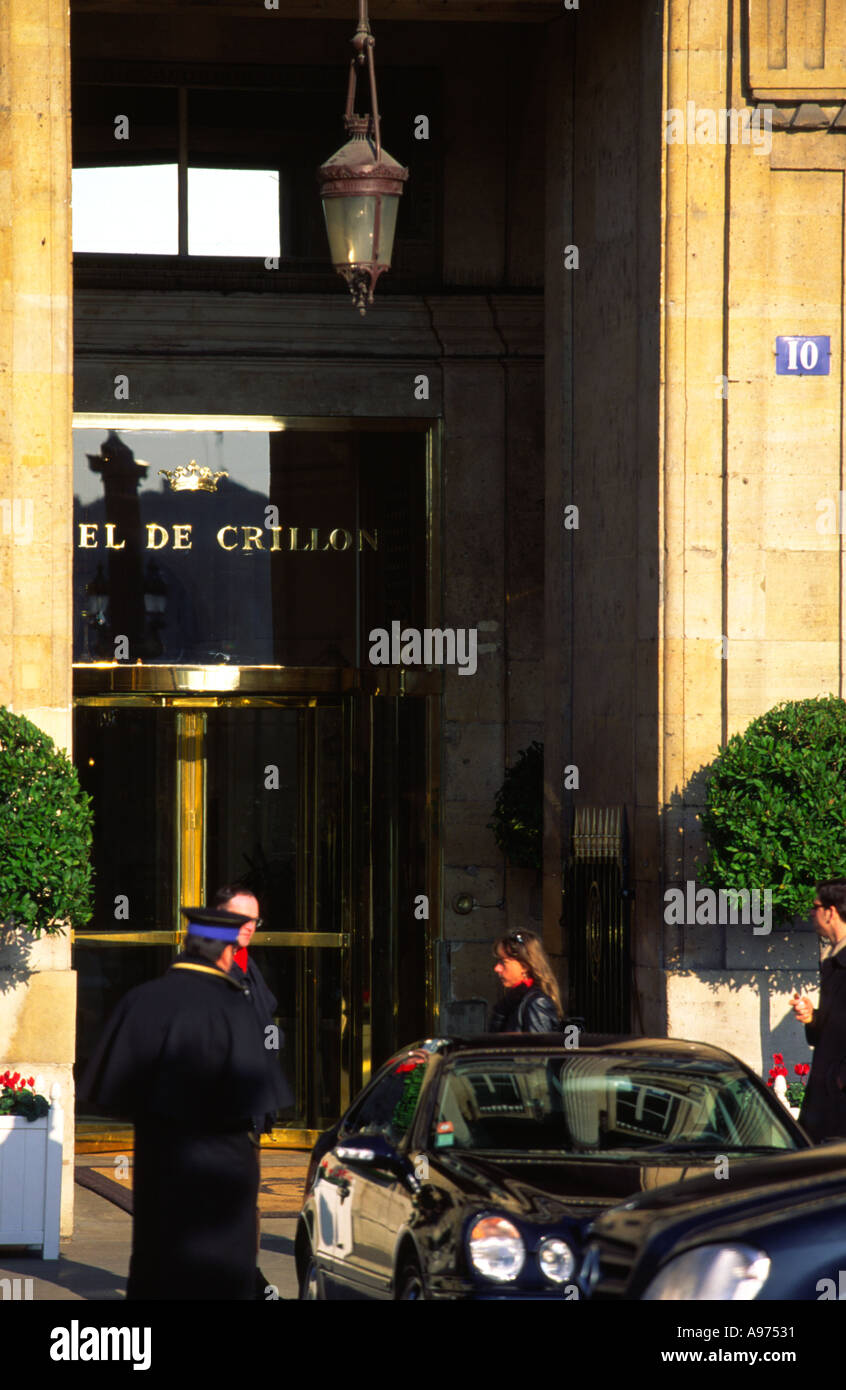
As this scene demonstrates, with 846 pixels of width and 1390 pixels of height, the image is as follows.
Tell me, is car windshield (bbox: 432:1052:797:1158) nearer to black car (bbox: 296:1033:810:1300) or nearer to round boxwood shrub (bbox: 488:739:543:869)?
black car (bbox: 296:1033:810:1300)

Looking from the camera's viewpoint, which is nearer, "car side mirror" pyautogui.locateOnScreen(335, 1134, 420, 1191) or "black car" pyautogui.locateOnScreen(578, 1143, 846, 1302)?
"black car" pyautogui.locateOnScreen(578, 1143, 846, 1302)

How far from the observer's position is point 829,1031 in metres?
8.59

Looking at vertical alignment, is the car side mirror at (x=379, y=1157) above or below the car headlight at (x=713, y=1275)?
below

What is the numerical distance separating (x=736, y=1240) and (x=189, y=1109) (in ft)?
6.94

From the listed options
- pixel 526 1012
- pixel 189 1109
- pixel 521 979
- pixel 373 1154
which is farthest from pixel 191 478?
pixel 189 1109

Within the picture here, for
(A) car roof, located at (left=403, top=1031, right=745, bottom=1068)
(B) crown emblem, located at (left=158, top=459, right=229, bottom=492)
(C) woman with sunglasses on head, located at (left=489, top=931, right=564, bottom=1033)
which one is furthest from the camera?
(B) crown emblem, located at (left=158, top=459, right=229, bottom=492)

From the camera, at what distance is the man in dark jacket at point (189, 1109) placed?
6.75m

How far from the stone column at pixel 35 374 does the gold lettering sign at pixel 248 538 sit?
3564 millimetres

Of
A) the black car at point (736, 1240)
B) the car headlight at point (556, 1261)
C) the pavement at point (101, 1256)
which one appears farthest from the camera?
the pavement at point (101, 1256)

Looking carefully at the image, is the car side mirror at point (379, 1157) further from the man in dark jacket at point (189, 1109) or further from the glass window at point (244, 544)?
the glass window at point (244, 544)

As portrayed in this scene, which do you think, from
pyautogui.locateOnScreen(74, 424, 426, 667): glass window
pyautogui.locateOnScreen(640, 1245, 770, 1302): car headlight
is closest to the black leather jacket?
pyautogui.locateOnScreen(640, 1245, 770, 1302): car headlight

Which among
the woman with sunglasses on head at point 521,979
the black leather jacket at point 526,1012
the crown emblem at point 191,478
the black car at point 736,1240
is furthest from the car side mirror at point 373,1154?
the crown emblem at point 191,478

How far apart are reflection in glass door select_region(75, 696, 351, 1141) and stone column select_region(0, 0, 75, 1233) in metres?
3.86

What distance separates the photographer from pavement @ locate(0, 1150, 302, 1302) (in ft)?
30.9
